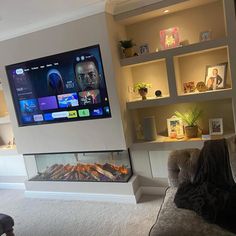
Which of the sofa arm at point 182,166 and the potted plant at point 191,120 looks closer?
the sofa arm at point 182,166

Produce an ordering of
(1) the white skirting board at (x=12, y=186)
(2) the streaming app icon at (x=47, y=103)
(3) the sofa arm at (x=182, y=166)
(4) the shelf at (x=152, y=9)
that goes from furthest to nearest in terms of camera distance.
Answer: (1) the white skirting board at (x=12, y=186)
(2) the streaming app icon at (x=47, y=103)
(4) the shelf at (x=152, y=9)
(3) the sofa arm at (x=182, y=166)

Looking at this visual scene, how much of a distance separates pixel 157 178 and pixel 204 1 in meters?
2.09

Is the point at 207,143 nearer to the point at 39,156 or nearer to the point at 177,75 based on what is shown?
the point at 177,75

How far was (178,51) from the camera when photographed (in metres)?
2.75

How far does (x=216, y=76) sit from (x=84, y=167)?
201 centimetres

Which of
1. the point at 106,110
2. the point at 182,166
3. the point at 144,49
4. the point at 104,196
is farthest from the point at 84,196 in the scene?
the point at 144,49

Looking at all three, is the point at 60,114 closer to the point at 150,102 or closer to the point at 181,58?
the point at 150,102

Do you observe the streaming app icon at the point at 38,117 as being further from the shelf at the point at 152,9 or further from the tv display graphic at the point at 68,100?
the shelf at the point at 152,9

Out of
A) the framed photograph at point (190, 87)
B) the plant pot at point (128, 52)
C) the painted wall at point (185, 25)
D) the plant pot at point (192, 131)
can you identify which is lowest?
the plant pot at point (192, 131)

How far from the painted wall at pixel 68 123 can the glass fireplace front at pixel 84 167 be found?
17 centimetres

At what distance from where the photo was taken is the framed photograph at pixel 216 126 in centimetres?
288

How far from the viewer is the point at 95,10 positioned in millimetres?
2836

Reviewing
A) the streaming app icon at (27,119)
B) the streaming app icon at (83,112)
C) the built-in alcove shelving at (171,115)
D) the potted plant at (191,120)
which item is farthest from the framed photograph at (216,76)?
the streaming app icon at (27,119)

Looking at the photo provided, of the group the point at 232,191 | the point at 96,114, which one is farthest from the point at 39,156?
the point at 232,191
